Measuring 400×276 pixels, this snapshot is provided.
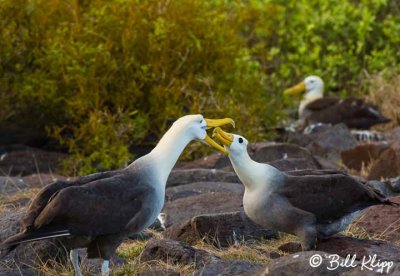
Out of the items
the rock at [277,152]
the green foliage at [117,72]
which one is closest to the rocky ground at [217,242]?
the rock at [277,152]

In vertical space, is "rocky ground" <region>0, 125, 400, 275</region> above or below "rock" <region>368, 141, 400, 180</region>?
above

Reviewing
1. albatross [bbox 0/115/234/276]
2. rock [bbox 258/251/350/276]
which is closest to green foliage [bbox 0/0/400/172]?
albatross [bbox 0/115/234/276]

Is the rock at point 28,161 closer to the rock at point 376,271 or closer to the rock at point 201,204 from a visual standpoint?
the rock at point 201,204

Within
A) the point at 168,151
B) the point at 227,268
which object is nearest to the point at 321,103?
the point at 168,151

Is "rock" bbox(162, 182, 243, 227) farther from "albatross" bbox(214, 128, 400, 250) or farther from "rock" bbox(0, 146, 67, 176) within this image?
"rock" bbox(0, 146, 67, 176)

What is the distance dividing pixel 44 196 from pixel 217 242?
1.33m

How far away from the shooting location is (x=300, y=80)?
16.4 meters

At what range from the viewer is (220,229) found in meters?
6.52

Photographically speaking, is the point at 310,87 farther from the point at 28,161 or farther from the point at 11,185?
the point at 11,185

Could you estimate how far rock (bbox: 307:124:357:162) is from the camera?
11359mm

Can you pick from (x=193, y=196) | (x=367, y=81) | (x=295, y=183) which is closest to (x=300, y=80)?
(x=367, y=81)

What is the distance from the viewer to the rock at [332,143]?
11.4 metres

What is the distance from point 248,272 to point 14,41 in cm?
681

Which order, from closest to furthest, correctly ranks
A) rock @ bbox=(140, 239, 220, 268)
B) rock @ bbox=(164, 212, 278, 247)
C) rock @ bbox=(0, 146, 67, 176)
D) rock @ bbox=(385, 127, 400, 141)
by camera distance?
rock @ bbox=(140, 239, 220, 268)
rock @ bbox=(164, 212, 278, 247)
rock @ bbox=(0, 146, 67, 176)
rock @ bbox=(385, 127, 400, 141)
